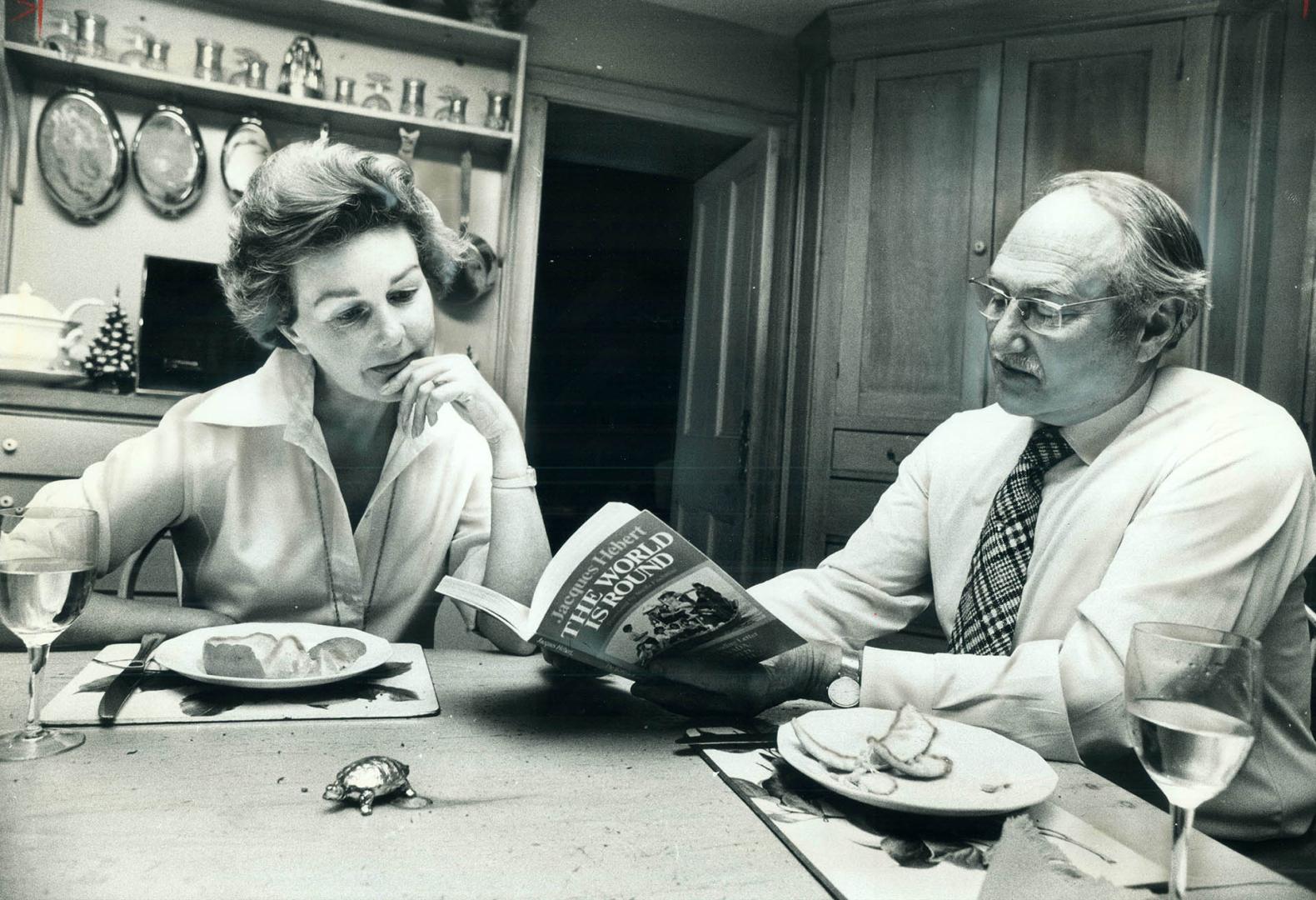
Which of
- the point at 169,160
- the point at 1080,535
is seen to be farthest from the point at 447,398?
the point at 1080,535

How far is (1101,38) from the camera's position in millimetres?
1789

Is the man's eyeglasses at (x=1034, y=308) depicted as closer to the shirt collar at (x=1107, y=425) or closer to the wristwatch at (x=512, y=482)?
the shirt collar at (x=1107, y=425)

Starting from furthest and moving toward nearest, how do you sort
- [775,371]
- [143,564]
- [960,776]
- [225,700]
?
[775,371], [143,564], [225,700], [960,776]

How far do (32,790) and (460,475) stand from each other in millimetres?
873

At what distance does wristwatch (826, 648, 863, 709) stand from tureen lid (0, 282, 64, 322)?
4.38ft

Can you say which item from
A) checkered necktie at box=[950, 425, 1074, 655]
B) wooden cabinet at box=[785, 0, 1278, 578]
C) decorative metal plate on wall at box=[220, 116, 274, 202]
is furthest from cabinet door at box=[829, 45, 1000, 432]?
decorative metal plate on wall at box=[220, 116, 274, 202]

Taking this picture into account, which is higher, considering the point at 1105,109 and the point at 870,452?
the point at 1105,109

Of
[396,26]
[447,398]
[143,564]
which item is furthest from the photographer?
[396,26]

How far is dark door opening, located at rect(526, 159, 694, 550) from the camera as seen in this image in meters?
1.65

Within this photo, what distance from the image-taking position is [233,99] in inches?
59.8

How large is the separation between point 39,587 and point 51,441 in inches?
32.4

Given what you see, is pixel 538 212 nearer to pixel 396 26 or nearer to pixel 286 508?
pixel 396 26

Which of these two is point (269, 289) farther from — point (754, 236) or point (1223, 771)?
point (1223, 771)

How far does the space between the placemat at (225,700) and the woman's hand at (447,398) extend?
558 mm
